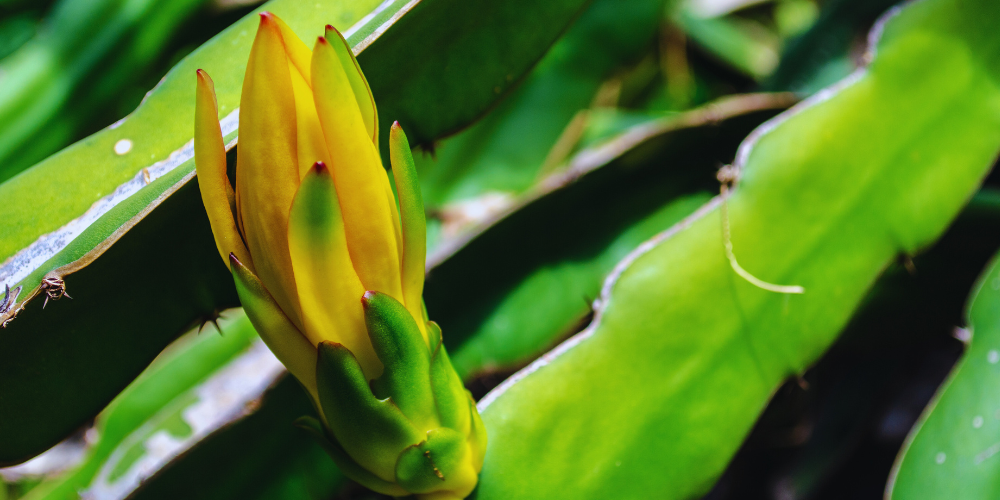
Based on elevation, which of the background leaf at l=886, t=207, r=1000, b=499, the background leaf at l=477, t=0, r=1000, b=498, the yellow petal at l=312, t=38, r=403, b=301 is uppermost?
the yellow petal at l=312, t=38, r=403, b=301

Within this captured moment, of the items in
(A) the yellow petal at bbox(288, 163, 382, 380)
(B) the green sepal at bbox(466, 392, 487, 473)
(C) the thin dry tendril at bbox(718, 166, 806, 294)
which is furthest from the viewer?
(C) the thin dry tendril at bbox(718, 166, 806, 294)

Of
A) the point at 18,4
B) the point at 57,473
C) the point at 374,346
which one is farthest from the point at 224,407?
the point at 18,4

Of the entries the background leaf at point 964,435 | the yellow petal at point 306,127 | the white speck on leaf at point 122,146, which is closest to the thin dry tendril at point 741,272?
the background leaf at point 964,435

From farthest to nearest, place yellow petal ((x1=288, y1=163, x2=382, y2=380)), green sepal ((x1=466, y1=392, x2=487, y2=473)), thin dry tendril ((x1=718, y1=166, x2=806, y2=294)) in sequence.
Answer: thin dry tendril ((x1=718, y1=166, x2=806, y2=294)) → green sepal ((x1=466, y1=392, x2=487, y2=473)) → yellow petal ((x1=288, y1=163, x2=382, y2=380))

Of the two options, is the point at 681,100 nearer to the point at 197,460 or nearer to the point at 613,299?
the point at 613,299

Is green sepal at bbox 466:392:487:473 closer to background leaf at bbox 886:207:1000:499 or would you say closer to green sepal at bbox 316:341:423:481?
green sepal at bbox 316:341:423:481

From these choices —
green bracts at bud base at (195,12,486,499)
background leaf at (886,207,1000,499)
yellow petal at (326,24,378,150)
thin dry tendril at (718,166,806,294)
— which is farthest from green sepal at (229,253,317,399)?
background leaf at (886,207,1000,499)

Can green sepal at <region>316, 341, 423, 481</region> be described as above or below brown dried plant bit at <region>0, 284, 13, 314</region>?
below
